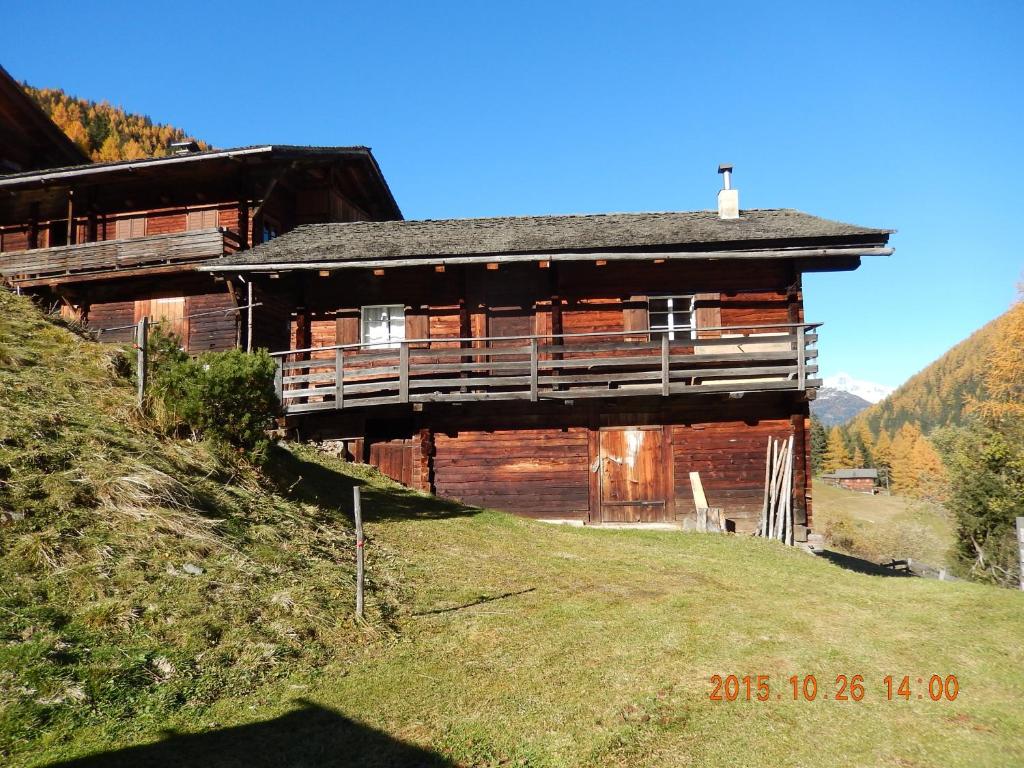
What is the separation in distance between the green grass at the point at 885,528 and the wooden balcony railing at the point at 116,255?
115 ft

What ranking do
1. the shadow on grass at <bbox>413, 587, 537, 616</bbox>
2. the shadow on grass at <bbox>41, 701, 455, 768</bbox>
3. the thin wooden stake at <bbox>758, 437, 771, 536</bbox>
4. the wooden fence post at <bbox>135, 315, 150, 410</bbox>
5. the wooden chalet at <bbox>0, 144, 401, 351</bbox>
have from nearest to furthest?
the shadow on grass at <bbox>41, 701, 455, 768</bbox> < the shadow on grass at <bbox>413, 587, 537, 616</bbox> < the wooden fence post at <bbox>135, 315, 150, 410</bbox> < the thin wooden stake at <bbox>758, 437, 771, 536</bbox> < the wooden chalet at <bbox>0, 144, 401, 351</bbox>

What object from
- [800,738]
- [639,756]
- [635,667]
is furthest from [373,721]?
[800,738]

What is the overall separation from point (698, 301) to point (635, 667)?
39.9ft

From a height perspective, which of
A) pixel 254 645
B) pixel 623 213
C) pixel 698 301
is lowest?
pixel 254 645

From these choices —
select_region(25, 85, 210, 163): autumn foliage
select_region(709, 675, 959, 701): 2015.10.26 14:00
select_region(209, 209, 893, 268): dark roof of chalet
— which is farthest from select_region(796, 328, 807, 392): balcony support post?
select_region(25, 85, 210, 163): autumn foliage

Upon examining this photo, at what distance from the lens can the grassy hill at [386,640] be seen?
197 inches

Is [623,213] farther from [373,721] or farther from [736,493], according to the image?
[373,721]

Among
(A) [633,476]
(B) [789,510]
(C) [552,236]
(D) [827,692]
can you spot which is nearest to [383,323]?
(C) [552,236]

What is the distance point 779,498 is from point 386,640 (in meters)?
11.5

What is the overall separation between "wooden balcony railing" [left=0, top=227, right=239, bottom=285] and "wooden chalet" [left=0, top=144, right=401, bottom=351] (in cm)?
3

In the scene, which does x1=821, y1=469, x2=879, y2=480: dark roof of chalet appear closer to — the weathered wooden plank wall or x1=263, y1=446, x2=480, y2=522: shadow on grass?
the weathered wooden plank wall

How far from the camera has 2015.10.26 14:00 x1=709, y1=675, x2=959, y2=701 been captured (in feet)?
19.6

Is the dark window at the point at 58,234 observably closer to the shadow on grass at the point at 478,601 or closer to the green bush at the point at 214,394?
the green bush at the point at 214,394

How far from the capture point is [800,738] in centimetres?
527
